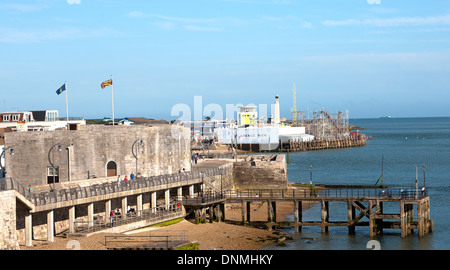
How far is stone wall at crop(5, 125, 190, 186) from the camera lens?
50.8m

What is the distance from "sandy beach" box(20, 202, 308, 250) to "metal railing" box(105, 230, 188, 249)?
1.87ft

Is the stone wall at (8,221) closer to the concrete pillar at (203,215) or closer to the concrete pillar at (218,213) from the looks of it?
the concrete pillar at (203,215)

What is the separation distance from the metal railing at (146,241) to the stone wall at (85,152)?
9.48 meters

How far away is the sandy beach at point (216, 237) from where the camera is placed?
3934 centimetres

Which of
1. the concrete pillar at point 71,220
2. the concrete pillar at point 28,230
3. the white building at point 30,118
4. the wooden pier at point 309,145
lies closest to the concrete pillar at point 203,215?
the concrete pillar at point 71,220

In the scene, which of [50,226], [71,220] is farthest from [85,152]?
[50,226]

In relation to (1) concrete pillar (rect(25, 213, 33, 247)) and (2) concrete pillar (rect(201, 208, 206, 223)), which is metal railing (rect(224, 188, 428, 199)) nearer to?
(2) concrete pillar (rect(201, 208, 206, 223))

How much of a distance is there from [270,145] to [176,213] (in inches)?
4251

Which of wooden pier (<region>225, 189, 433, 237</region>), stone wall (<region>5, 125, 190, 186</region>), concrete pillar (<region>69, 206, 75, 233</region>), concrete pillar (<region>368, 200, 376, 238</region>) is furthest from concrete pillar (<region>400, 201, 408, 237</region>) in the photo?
concrete pillar (<region>69, 206, 75, 233</region>)
